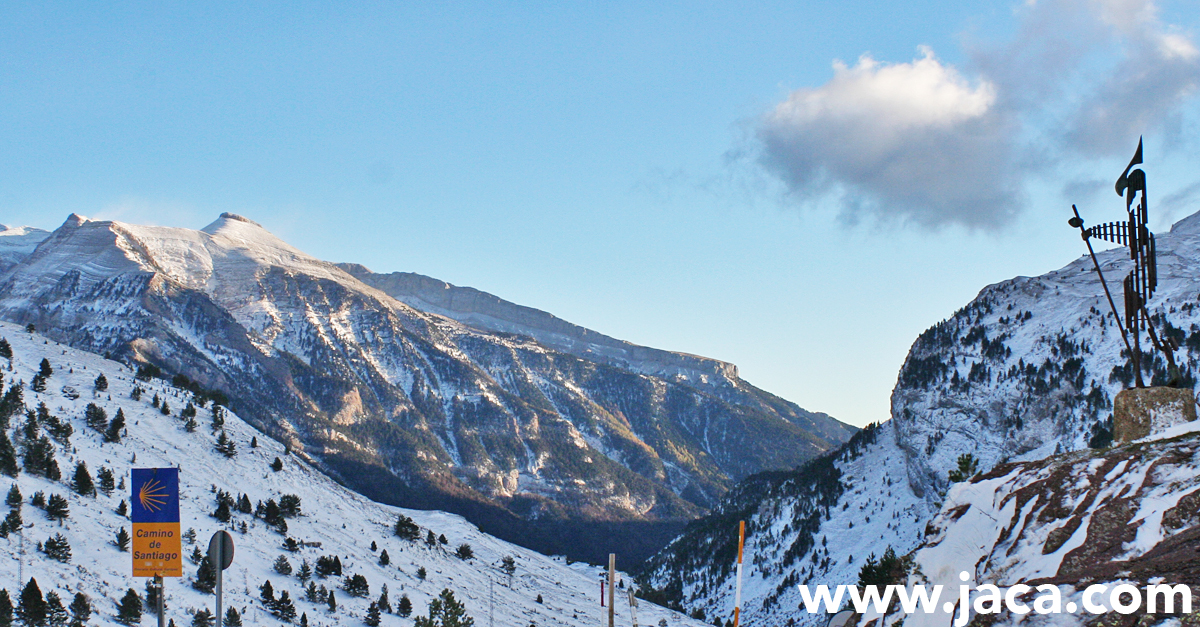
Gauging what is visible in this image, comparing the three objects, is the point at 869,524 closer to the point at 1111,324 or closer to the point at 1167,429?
the point at 1111,324

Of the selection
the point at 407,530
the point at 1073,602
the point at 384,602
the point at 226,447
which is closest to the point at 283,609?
the point at 384,602

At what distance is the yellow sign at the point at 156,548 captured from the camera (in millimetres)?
27766

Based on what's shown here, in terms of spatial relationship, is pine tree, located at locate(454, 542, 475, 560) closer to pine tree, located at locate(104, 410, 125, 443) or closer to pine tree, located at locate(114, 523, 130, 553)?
pine tree, located at locate(104, 410, 125, 443)

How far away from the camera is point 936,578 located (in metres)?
21.0

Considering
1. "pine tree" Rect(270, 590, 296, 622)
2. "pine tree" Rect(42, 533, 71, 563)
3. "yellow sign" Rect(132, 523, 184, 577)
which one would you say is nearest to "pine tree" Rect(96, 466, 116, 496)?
"pine tree" Rect(42, 533, 71, 563)

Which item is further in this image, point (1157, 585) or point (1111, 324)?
point (1111, 324)

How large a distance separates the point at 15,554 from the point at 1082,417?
155840 mm

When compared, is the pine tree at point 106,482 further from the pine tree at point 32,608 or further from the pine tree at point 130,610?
the pine tree at point 32,608

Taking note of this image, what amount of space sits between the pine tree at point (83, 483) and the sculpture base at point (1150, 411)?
322ft

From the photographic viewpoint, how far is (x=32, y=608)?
6278 centimetres

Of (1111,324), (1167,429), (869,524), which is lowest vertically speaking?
(869,524)

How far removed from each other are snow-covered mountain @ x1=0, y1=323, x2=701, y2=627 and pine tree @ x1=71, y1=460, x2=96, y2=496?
0.59 m

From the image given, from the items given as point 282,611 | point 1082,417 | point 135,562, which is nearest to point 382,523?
point 282,611

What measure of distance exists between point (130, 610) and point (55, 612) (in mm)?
6466
